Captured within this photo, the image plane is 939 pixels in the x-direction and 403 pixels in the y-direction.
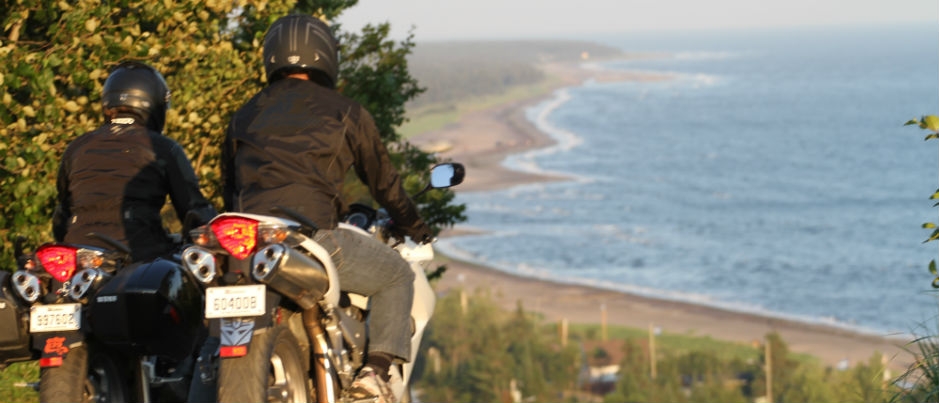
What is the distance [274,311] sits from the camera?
19.7 ft

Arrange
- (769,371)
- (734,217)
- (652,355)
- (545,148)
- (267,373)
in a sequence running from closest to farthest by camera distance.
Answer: (267,373), (769,371), (652,355), (734,217), (545,148)

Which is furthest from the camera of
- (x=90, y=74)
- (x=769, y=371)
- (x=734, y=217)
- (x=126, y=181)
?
(x=734, y=217)

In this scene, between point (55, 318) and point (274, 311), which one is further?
point (55, 318)

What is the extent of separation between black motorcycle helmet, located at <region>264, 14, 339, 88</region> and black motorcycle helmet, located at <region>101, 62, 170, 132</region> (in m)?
1.02

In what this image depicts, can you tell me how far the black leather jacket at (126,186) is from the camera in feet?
23.8

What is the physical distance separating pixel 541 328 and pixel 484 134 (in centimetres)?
9169

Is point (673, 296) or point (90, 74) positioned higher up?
point (90, 74)

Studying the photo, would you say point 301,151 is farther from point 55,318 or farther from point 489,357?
point 489,357

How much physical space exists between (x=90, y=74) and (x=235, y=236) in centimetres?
591

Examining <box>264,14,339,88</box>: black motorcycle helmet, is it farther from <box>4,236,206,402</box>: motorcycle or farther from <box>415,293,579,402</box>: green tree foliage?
<box>415,293,579,402</box>: green tree foliage

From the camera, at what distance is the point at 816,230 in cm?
9319

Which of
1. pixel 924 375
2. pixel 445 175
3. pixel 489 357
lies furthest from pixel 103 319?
pixel 489 357

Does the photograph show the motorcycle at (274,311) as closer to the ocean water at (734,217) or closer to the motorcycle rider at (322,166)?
the motorcycle rider at (322,166)

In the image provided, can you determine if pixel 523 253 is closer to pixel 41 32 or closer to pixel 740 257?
pixel 740 257
